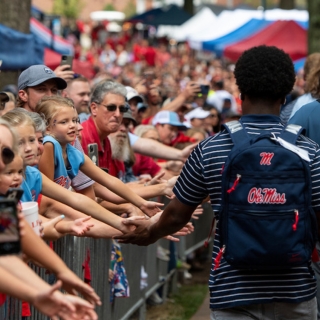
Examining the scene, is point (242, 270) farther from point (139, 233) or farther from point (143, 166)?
point (143, 166)

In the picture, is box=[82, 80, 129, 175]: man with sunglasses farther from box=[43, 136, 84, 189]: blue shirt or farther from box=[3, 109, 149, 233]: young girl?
box=[3, 109, 149, 233]: young girl

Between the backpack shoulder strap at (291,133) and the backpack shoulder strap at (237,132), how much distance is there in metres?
0.18

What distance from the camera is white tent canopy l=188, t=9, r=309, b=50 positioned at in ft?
91.5

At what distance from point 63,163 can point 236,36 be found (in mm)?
21272

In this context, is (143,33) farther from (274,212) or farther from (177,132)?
(274,212)

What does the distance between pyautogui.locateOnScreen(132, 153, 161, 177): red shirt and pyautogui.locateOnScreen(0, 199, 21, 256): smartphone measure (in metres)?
5.52

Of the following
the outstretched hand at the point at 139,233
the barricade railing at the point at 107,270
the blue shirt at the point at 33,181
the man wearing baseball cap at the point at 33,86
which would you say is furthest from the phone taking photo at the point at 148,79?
the blue shirt at the point at 33,181

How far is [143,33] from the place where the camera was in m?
51.1

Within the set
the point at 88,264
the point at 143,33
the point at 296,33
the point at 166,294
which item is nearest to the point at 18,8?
the point at 166,294

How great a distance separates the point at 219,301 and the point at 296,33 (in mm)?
17455

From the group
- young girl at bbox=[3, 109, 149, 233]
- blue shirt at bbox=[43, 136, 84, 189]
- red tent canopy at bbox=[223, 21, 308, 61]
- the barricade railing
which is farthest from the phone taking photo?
red tent canopy at bbox=[223, 21, 308, 61]

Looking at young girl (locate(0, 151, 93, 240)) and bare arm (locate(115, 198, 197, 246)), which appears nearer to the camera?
young girl (locate(0, 151, 93, 240))

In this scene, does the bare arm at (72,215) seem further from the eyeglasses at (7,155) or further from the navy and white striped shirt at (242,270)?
the eyeglasses at (7,155)

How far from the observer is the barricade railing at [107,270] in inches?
210
